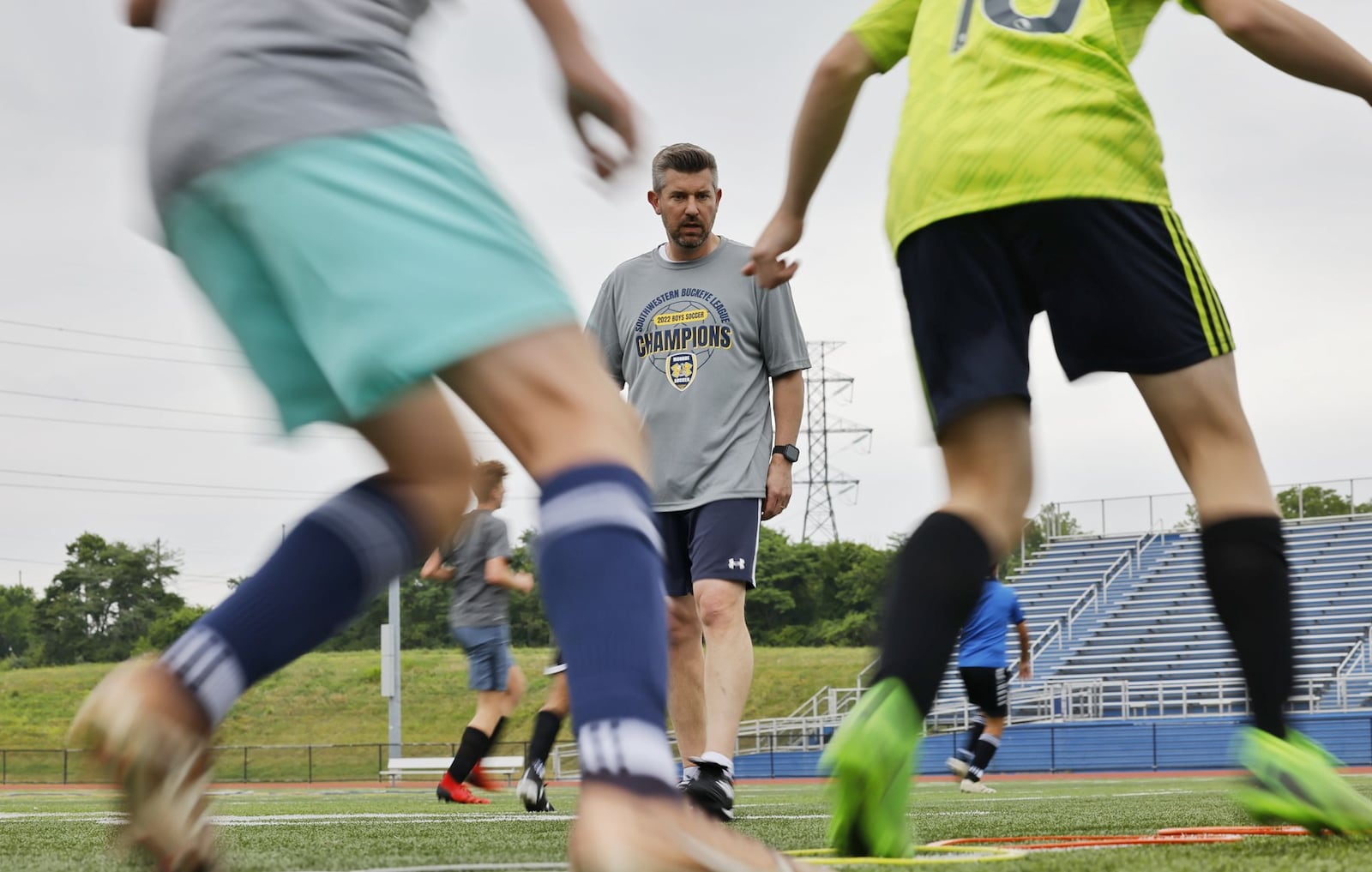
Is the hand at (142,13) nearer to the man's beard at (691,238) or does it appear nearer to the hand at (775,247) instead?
the hand at (775,247)

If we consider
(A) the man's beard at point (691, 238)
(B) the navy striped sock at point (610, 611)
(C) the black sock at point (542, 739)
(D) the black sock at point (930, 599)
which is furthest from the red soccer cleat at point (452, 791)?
(B) the navy striped sock at point (610, 611)

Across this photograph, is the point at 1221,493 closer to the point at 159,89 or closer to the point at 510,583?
the point at 159,89

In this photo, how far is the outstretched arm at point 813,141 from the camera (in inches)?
113

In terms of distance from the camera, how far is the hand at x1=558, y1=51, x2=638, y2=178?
1.82 m

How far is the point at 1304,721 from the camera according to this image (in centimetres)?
2531

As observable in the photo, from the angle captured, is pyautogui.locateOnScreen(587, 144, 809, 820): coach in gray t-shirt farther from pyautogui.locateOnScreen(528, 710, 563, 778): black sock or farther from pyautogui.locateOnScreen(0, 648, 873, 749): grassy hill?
pyautogui.locateOnScreen(0, 648, 873, 749): grassy hill

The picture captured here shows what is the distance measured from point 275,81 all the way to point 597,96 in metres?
0.39

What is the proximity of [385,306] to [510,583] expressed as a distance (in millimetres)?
7671

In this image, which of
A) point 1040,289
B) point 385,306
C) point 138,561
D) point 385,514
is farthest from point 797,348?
point 138,561

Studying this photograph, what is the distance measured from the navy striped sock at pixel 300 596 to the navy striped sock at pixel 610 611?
519mm

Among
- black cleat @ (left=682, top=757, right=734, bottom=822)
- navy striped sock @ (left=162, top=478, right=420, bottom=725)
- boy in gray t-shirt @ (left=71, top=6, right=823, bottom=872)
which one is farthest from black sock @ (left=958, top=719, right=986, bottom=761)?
boy in gray t-shirt @ (left=71, top=6, right=823, bottom=872)

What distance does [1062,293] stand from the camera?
271cm

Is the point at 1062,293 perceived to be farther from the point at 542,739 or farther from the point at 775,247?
the point at 542,739

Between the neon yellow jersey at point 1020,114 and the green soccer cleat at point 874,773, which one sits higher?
the neon yellow jersey at point 1020,114
